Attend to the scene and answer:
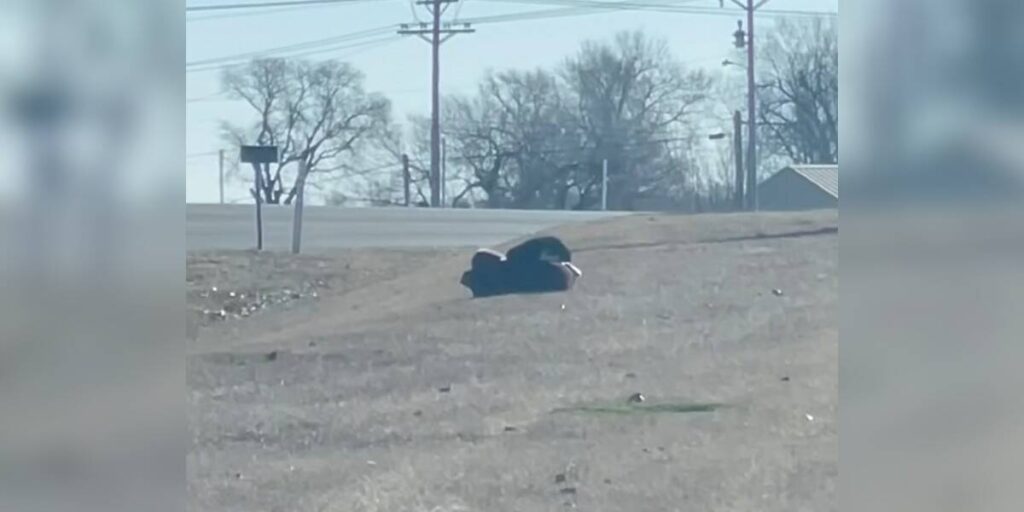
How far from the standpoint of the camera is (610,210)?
2.85 meters

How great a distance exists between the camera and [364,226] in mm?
2832

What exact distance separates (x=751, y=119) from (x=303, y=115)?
0.82 meters

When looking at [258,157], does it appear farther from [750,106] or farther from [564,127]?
[750,106]

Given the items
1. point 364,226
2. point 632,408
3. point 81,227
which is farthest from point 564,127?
point 81,227

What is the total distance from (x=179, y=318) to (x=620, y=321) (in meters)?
0.81

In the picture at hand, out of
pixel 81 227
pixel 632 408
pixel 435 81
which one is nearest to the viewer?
pixel 81 227

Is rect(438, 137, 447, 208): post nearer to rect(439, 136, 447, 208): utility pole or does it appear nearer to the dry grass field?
rect(439, 136, 447, 208): utility pole

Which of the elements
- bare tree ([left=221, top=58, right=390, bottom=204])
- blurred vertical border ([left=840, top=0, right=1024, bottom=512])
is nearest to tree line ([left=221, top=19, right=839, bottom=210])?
bare tree ([left=221, top=58, right=390, bottom=204])

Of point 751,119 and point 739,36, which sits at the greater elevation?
point 739,36

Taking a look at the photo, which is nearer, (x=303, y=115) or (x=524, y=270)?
(x=303, y=115)

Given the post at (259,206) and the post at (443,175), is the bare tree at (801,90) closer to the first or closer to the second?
the post at (443,175)

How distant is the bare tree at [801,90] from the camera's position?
271 centimetres

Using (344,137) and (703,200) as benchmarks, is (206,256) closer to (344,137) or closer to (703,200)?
(344,137)

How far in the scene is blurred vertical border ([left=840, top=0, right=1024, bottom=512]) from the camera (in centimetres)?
260
